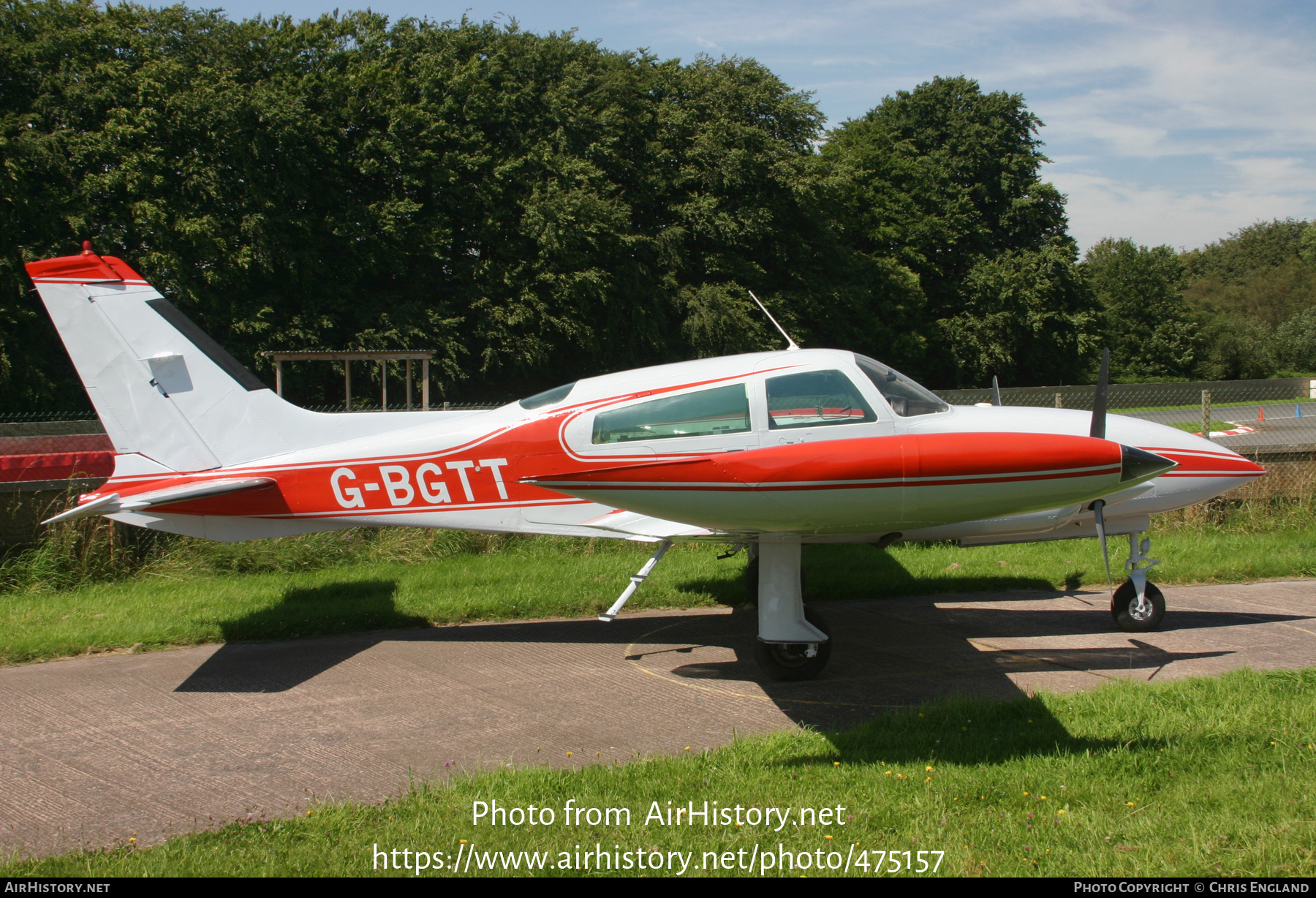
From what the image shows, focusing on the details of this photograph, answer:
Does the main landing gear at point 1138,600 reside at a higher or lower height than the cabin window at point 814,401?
lower

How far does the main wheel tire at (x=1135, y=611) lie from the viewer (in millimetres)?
6969

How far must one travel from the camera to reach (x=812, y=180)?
34344 millimetres

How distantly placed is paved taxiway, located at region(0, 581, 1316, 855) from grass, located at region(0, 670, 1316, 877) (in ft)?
1.18

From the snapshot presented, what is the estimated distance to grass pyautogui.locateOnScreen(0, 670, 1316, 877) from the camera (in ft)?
11.2

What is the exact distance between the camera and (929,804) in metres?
3.86

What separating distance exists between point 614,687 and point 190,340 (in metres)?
4.42

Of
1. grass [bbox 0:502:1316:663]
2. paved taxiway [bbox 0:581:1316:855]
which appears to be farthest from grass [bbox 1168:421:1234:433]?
paved taxiway [bbox 0:581:1316:855]

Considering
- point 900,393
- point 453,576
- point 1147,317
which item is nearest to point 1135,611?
point 900,393

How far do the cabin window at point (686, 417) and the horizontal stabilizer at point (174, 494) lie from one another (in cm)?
284

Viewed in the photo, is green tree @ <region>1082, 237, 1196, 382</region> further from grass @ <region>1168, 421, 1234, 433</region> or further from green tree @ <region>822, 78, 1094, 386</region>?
grass @ <region>1168, 421, 1234, 433</region>

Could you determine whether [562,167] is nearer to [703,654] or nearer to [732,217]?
[732,217]

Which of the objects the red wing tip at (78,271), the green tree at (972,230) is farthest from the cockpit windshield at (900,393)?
the green tree at (972,230)

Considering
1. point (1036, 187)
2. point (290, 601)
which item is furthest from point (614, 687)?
point (1036, 187)

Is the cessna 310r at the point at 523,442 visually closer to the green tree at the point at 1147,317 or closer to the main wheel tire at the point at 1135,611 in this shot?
the main wheel tire at the point at 1135,611
